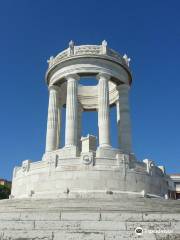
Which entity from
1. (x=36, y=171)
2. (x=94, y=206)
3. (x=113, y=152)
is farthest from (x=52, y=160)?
(x=94, y=206)

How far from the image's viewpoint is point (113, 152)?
36250mm

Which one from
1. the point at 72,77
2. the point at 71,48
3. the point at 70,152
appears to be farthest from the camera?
the point at 71,48

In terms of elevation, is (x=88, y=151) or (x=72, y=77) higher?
(x=72, y=77)

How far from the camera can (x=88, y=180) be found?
33469 mm

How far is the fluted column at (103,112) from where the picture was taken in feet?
128

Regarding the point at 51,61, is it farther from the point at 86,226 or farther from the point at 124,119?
the point at 86,226

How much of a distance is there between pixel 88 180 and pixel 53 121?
511 inches

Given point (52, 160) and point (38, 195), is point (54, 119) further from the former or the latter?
point (38, 195)

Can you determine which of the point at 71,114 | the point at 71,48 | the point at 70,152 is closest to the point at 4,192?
the point at 71,114

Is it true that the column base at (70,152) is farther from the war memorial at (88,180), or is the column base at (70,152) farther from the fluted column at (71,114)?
the fluted column at (71,114)

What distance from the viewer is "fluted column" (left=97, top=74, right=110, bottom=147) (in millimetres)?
38934

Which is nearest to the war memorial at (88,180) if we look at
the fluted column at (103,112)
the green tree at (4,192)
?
the fluted column at (103,112)

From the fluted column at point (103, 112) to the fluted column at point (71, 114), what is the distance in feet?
10.5

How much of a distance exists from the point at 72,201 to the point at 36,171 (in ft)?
39.4
